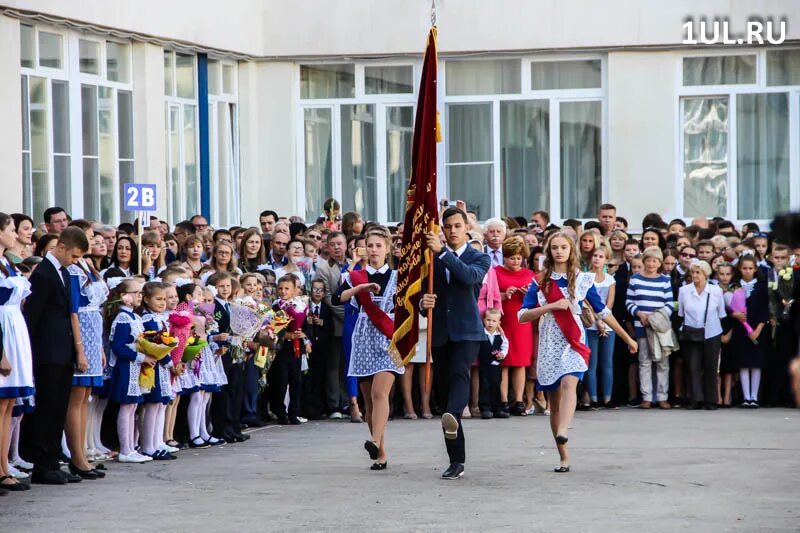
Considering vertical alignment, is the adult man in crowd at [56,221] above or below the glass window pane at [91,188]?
below

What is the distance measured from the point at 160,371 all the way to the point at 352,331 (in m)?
3.75

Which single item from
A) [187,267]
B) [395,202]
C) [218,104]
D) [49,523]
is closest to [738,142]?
[395,202]

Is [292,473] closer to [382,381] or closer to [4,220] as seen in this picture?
[382,381]

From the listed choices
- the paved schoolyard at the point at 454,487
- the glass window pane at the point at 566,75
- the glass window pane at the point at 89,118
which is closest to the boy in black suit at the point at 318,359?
the paved schoolyard at the point at 454,487

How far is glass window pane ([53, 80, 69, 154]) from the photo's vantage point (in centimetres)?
2239

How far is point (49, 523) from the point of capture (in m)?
9.96

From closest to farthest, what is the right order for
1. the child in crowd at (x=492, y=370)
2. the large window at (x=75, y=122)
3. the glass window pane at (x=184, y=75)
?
the child in crowd at (x=492, y=370)
the large window at (x=75, y=122)
the glass window pane at (x=184, y=75)

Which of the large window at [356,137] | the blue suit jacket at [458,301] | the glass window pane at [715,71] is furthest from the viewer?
the large window at [356,137]

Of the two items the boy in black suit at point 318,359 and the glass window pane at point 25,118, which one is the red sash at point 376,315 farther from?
the glass window pane at point 25,118

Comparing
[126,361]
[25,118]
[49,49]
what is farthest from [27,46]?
[126,361]

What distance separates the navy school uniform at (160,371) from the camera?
13.2 m

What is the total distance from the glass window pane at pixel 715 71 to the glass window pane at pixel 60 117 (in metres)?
11.0

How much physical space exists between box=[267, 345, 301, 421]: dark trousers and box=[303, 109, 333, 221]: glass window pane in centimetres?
1238

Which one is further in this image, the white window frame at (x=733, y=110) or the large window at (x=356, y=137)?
the large window at (x=356, y=137)
